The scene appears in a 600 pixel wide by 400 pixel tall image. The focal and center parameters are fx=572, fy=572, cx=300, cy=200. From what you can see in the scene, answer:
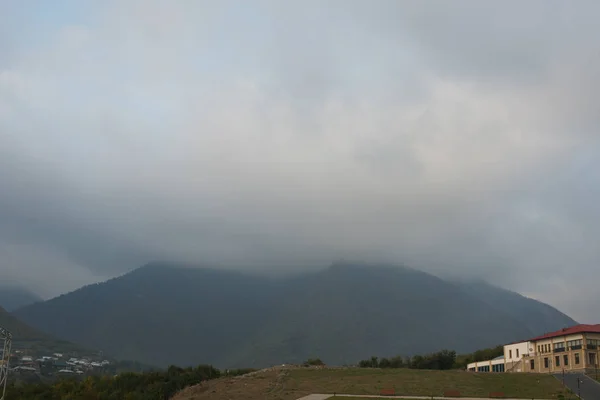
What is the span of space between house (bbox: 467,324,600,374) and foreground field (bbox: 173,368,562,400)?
17247 mm

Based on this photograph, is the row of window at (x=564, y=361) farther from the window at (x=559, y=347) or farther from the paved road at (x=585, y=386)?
the paved road at (x=585, y=386)

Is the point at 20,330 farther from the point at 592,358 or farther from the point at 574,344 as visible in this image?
the point at 592,358

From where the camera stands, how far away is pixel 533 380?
58.6 metres

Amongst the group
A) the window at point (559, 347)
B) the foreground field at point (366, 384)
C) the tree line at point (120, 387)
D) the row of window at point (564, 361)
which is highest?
the window at point (559, 347)

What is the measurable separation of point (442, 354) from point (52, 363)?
3698 inches

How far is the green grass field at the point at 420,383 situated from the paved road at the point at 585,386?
1375 millimetres

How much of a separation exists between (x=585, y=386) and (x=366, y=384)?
848 inches

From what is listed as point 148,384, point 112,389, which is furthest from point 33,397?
point 148,384

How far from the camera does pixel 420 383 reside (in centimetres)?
5641

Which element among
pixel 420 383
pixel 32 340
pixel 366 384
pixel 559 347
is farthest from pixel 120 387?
pixel 32 340

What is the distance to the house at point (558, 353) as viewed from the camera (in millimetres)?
74812

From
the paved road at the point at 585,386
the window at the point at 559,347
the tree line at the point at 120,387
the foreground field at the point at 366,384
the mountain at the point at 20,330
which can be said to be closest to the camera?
the paved road at the point at 585,386

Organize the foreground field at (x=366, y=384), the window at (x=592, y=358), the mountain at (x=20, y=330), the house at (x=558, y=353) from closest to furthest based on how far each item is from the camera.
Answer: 1. the foreground field at (x=366, y=384)
2. the window at (x=592, y=358)
3. the house at (x=558, y=353)
4. the mountain at (x=20, y=330)

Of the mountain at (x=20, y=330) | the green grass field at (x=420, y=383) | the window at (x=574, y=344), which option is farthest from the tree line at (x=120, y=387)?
the mountain at (x=20, y=330)
